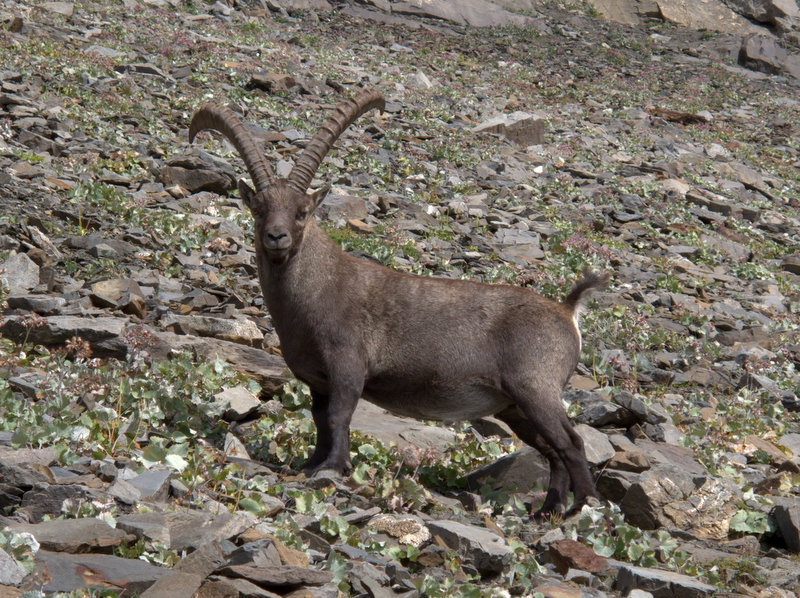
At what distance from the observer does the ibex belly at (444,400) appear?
7.43 m

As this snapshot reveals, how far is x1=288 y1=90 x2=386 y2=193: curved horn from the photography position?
7754mm

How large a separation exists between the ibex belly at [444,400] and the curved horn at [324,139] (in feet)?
5.91

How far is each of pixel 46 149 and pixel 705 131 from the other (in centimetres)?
1989

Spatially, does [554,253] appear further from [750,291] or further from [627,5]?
[627,5]

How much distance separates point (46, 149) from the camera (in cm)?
1434

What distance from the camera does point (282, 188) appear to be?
297 inches

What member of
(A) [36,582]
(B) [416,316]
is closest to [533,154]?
(B) [416,316]

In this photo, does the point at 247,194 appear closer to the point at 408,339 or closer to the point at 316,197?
the point at 316,197

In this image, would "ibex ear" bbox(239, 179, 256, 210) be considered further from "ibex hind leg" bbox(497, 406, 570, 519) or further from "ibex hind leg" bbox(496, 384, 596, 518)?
"ibex hind leg" bbox(497, 406, 570, 519)

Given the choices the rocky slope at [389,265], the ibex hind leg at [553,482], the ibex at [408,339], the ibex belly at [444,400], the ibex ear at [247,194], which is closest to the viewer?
the rocky slope at [389,265]

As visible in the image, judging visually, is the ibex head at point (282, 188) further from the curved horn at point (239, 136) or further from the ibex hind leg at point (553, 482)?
the ibex hind leg at point (553, 482)

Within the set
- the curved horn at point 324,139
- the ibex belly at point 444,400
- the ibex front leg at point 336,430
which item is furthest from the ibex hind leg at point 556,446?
the curved horn at point 324,139

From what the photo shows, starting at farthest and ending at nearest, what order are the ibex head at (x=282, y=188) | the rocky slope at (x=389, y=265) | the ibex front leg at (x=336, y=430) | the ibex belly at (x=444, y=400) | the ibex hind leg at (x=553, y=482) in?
the ibex belly at (x=444, y=400)
the ibex head at (x=282, y=188)
the ibex hind leg at (x=553, y=482)
the ibex front leg at (x=336, y=430)
the rocky slope at (x=389, y=265)

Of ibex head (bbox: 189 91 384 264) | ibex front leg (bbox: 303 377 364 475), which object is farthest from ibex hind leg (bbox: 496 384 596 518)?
ibex head (bbox: 189 91 384 264)
